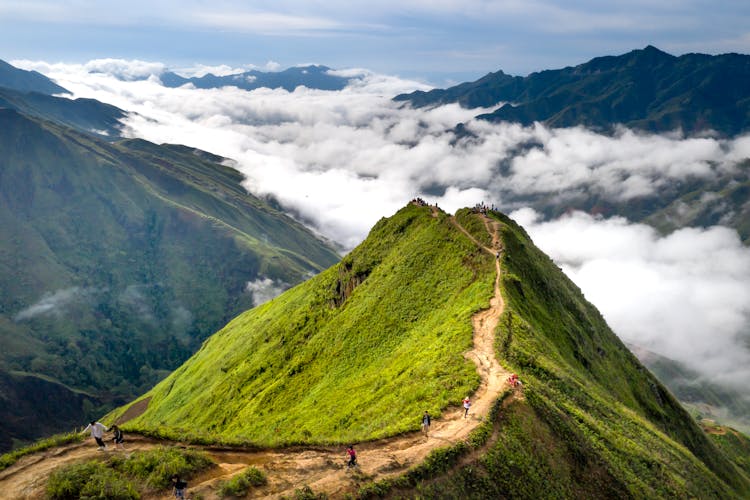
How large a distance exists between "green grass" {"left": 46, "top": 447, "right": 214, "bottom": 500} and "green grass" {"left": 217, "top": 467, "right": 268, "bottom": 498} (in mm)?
3570

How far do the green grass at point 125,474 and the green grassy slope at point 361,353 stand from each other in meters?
4.50

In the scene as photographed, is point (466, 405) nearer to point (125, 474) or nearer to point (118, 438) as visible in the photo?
point (125, 474)

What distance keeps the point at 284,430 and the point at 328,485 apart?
40040 mm

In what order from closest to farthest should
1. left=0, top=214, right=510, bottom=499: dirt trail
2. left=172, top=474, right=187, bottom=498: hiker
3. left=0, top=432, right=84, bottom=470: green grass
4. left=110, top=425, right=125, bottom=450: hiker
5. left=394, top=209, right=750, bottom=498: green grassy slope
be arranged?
left=172, top=474, right=187, bottom=498: hiker
left=0, top=214, right=510, bottom=499: dirt trail
left=0, top=432, right=84, bottom=470: green grass
left=110, top=425, right=125, bottom=450: hiker
left=394, top=209, right=750, bottom=498: green grassy slope

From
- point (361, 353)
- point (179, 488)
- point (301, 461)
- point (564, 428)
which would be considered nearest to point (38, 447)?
point (179, 488)

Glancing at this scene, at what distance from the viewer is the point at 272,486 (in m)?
31.9

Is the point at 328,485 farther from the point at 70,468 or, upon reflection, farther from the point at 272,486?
the point at 70,468

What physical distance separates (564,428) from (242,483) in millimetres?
30550

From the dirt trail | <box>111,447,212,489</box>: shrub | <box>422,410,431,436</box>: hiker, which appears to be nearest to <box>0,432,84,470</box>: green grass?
the dirt trail

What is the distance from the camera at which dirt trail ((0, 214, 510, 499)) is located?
1227 inches

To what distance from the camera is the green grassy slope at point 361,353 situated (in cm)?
5128

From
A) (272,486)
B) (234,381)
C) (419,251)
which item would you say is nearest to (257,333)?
(234,381)

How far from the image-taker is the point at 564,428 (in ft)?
144

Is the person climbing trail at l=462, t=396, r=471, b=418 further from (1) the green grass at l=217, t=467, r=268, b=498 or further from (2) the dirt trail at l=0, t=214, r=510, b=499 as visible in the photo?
(1) the green grass at l=217, t=467, r=268, b=498
